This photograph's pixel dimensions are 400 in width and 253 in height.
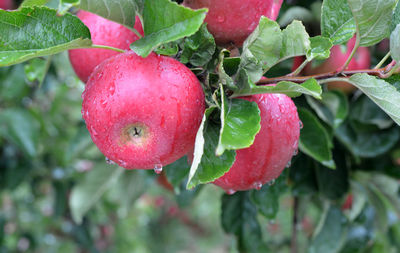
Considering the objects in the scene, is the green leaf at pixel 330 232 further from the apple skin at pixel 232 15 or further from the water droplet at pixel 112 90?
the water droplet at pixel 112 90

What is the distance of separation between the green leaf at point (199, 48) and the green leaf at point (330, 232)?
814mm

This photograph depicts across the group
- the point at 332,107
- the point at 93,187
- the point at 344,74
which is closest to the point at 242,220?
the point at 332,107

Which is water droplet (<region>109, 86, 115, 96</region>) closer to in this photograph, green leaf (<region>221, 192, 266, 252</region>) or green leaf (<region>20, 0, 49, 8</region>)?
green leaf (<region>20, 0, 49, 8</region>)

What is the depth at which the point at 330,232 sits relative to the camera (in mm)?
1293

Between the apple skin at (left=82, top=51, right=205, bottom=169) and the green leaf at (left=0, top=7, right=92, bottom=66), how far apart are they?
0.06 meters

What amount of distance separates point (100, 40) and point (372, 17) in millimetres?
449

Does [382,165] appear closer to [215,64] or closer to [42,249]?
[215,64]

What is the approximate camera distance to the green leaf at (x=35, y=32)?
583mm

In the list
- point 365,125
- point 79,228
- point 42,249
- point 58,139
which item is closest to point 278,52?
point 365,125

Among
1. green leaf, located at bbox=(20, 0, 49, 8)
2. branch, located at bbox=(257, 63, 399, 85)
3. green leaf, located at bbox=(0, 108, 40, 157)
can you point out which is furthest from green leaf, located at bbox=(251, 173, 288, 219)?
green leaf, located at bbox=(0, 108, 40, 157)

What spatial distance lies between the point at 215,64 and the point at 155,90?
146 millimetres

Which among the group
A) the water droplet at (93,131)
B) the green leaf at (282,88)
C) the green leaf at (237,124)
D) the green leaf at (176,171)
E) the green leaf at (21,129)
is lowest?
the green leaf at (21,129)

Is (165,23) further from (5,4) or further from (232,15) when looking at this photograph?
(5,4)

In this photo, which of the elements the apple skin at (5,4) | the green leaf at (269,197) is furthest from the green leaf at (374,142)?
the apple skin at (5,4)
